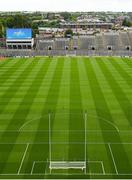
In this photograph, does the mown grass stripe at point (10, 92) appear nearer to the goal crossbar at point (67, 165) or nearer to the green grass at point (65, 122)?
the green grass at point (65, 122)

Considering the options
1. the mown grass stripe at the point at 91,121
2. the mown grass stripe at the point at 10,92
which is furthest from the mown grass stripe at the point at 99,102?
the mown grass stripe at the point at 10,92

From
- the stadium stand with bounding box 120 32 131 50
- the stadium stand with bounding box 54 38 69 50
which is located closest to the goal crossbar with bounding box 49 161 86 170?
the stadium stand with bounding box 54 38 69 50

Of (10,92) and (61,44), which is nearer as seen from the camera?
(10,92)

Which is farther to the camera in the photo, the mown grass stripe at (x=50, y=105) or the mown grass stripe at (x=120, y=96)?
the mown grass stripe at (x=120, y=96)

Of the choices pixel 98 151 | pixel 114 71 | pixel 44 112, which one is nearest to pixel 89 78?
pixel 114 71

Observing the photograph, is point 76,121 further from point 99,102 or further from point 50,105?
point 99,102

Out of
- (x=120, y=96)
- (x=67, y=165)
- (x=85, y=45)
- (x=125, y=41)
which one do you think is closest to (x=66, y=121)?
(x=67, y=165)

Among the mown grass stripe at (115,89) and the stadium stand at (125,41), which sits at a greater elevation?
the stadium stand at (125,41)

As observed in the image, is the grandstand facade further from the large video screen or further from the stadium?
the stadium
